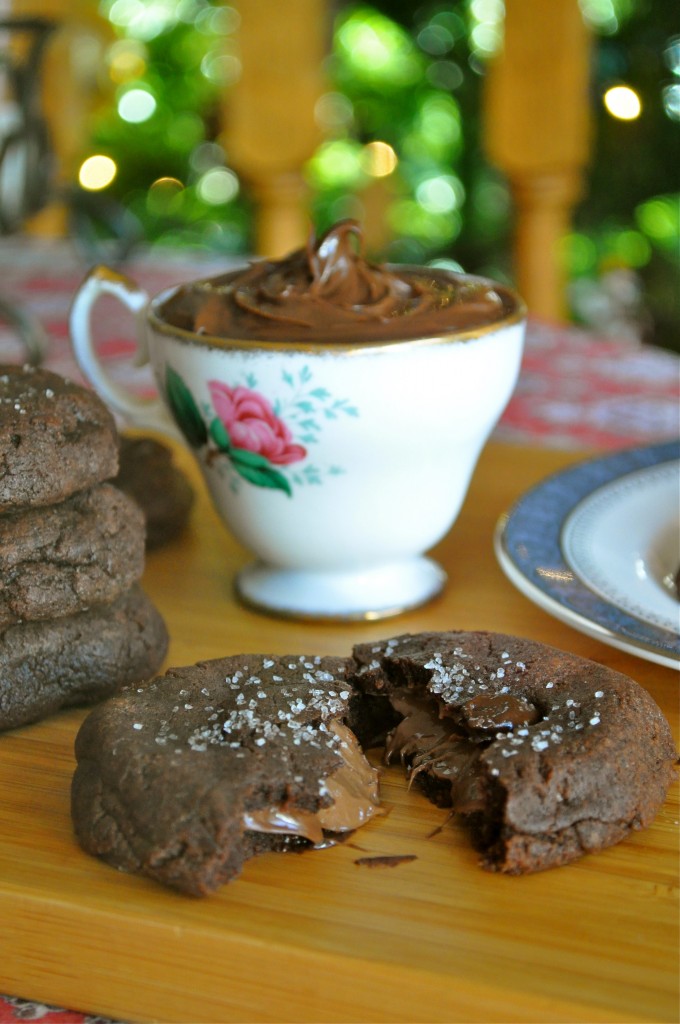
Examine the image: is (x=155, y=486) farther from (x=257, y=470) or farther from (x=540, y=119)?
(x=540, y=119)

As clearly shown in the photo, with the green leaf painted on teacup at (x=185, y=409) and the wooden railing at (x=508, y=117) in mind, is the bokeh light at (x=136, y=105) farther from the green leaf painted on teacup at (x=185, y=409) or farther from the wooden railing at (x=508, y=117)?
the green leaf painted on teacup at (x=185, y=409)

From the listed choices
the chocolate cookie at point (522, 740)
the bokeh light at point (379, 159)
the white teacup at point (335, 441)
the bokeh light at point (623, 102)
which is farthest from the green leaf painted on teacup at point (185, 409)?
the bokeh light at point (379, 159)

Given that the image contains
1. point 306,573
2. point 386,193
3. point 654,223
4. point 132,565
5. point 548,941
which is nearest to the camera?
point 548,941

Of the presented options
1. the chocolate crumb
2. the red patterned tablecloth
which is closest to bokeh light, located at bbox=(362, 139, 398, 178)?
the red patterned tablecloth

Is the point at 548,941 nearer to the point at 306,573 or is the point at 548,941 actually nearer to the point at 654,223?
the point at 306,573

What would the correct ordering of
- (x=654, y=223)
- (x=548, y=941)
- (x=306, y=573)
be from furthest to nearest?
(x=654, y=223) → (x=306, y=573) → (x=548, y=941)

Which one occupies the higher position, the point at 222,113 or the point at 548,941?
the point at 222,113

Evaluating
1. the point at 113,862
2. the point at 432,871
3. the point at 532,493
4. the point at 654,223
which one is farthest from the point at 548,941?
the point at 654,223
